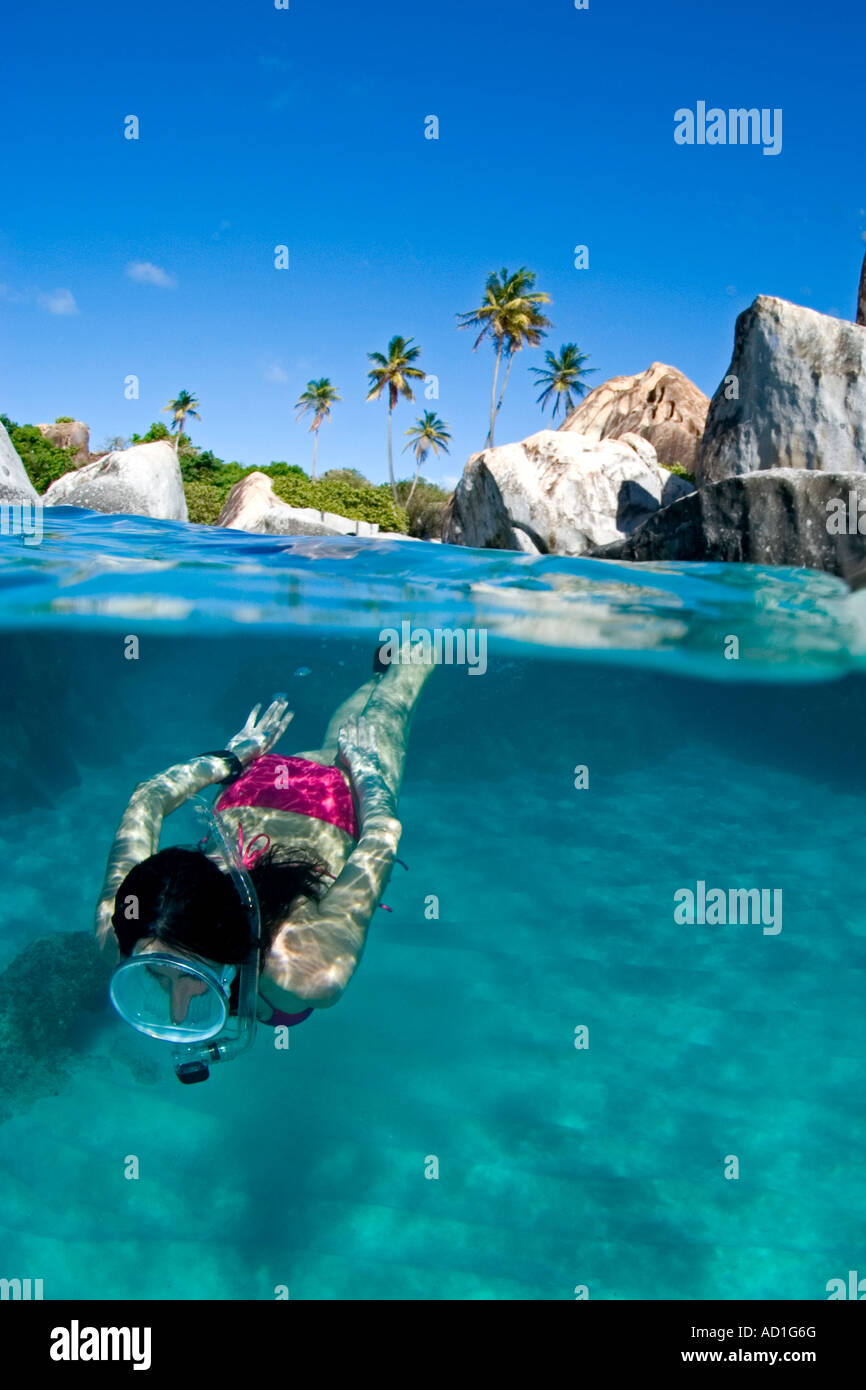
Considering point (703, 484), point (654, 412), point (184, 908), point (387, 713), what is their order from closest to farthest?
1. point (184, 908)
2. point (387, 713)
3. point (703, 484)
4. point (654, 412)

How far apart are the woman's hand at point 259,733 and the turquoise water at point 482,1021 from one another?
7.83 feet

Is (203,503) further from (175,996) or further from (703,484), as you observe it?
(175,996)

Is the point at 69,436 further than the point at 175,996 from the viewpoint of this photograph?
Yes

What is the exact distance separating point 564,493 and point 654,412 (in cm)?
1873

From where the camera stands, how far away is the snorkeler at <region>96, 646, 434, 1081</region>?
9.40 ft

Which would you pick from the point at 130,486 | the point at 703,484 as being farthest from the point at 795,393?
the point at 130,486

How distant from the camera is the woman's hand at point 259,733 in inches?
261

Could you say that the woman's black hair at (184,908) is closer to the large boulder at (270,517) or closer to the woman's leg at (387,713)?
the woman's leg at (387,713)

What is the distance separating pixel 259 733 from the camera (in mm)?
6996

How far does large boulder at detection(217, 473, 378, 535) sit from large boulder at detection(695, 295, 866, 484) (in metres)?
7.85

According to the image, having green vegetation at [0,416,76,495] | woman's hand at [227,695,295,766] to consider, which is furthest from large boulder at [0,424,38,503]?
green vegetation at [0,416,76,495]

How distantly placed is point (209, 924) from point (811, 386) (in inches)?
576

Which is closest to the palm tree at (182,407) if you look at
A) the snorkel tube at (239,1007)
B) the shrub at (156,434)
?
the shrub at (156,434)

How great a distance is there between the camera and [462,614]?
13039 millimetres
